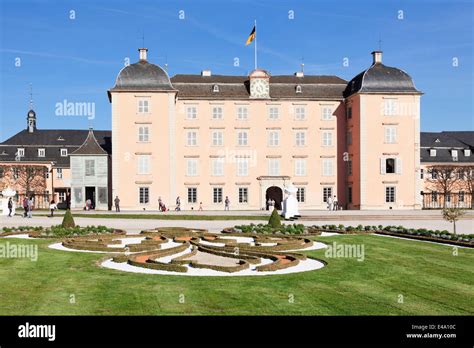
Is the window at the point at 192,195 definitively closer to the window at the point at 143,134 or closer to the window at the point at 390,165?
the window at the point at 143,134

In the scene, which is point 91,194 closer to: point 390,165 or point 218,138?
point 218,138

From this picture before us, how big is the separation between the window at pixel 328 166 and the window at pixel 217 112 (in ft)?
39.7

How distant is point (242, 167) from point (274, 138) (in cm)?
463

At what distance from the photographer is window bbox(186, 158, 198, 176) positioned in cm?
5247

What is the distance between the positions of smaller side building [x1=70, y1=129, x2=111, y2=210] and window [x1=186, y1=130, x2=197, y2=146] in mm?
8781

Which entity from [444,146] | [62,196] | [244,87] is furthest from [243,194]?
[444,146]

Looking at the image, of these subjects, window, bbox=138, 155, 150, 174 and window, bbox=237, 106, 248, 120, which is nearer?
window, bbox=138, 155, 150, 174

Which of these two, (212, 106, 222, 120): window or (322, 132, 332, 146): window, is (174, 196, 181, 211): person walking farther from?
(322, 132, 332, 146): window

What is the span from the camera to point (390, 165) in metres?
52.6

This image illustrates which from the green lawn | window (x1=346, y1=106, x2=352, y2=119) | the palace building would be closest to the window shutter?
the palace building

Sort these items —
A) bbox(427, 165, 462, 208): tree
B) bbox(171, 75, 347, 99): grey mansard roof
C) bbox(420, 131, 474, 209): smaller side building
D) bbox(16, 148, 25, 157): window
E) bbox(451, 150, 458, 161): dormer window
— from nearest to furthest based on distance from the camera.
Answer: bbox(171, 75, 347, 99): grey mansard roof, bbox(420, 131, 474, 209): smaller side building, bbox(427, 165, 462, 208): tree, bbox(16, 148, 25, 157): window, bbox(451, 150, 458, 161): dormer window

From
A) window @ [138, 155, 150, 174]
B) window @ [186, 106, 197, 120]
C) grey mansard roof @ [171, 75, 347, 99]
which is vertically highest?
grey mansard roof @ [171, 75, 347, 99]

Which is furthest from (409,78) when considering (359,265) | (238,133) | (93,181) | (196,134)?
(359,265)
